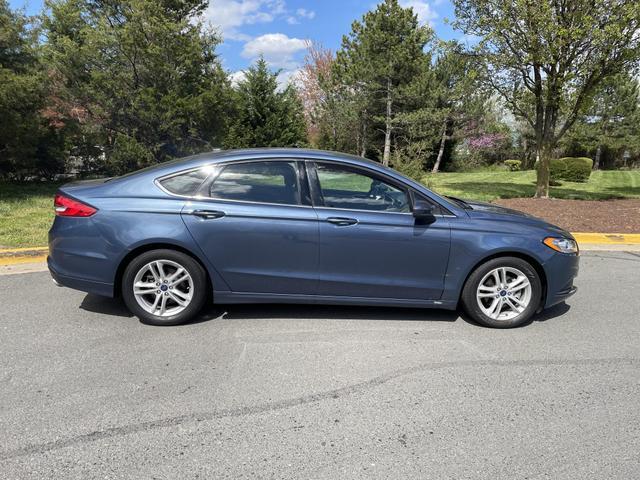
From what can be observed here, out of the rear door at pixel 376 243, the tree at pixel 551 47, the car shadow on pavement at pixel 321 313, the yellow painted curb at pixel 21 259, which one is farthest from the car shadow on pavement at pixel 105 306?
the tree at pixel 551 47

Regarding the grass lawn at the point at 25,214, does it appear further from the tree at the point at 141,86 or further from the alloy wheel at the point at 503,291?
the alloy wheel at the point at 503,291

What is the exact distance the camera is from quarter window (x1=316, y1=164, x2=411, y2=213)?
161 inches

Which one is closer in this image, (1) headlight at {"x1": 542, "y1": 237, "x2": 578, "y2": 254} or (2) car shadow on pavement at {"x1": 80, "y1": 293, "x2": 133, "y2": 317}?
(1) headlight at {"x1": 542, "y1": 237, "x2": 578, "y2": 254}

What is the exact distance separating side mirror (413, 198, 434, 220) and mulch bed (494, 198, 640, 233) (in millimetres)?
5652

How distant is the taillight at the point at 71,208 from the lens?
394cm

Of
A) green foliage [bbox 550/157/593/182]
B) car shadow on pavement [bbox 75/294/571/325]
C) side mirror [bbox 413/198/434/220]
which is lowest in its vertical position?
car shadow on pavement [bbox 75/294/571/325]

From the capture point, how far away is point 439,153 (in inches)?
1137

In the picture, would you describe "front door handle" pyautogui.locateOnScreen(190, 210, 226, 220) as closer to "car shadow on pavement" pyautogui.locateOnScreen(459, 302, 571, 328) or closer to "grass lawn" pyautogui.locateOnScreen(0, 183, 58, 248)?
"car shadow on pavement" pyautogui.locateOnScreen(459, 302, 571, 328)

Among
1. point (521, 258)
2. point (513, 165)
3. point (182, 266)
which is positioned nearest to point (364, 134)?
point (513, 165)

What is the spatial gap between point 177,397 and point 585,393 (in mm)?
2657

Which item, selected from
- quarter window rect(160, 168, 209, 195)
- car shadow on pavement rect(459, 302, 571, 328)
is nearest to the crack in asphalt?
car shadow on pavement rect(459, 302, 571, 328)

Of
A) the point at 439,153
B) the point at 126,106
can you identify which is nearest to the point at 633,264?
the point at 126,106

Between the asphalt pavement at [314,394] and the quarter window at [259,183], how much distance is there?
1.10 metres

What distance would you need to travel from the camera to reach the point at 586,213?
1014 centimetres
